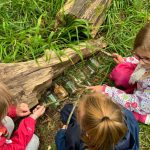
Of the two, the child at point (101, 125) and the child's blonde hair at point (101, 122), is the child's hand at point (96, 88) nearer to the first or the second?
the child at point (101, 125)

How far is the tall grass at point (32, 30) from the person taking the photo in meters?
3.47

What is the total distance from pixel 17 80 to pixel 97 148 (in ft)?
3.63

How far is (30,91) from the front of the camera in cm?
315

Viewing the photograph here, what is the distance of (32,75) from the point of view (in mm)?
3168

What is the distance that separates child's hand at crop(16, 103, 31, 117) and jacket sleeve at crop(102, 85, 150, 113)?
29.1 inches

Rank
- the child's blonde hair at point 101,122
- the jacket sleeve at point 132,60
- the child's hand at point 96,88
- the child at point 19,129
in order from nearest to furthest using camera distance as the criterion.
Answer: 1. the child's blonde hair at point 101,122
2. the child at point 19,129
3. the child's hand at point 96,88
4. the jacket sleeve at point 132,60

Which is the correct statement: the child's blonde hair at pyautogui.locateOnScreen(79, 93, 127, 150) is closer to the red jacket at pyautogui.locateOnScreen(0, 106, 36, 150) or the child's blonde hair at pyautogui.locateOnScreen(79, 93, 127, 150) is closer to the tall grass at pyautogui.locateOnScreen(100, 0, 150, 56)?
the red jacket at pyautogui.locateOnScreen(0, 106, 36, 150)

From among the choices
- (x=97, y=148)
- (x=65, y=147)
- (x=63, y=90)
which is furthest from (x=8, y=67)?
(x=97, y=148)

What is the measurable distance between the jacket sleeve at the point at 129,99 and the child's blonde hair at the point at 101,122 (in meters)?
0.98

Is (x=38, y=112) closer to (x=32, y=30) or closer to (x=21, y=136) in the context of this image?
(x=21, y=136)

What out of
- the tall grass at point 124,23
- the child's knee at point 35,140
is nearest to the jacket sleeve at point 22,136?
the child's knee at point 35,140

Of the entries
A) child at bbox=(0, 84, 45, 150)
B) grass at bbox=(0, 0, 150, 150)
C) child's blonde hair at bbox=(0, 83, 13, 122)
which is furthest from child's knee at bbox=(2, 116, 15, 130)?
child's blonde hair at bbox=(0, 83, 13, 122)

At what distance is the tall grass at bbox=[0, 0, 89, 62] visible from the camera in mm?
3475

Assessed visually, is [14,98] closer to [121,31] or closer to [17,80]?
[17,80]
